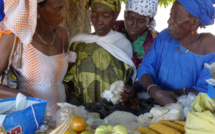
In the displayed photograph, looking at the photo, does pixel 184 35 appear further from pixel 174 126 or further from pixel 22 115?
pixel 22 115

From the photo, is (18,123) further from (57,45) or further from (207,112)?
(57,45)

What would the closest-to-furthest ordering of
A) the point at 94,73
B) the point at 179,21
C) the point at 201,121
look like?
1. the point at 201,121
2. the point at 179,21
3. the point at 94,73

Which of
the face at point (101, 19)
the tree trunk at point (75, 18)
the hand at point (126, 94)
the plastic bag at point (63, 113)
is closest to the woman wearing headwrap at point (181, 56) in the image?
the hand at point (126, 94)

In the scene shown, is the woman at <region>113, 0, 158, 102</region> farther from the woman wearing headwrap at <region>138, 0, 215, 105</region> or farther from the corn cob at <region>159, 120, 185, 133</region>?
the corn cob at <region>159, 120, 185, 133</region>

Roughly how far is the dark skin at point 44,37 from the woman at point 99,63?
0.33 metres

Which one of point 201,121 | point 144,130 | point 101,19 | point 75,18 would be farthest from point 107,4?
point 201,121

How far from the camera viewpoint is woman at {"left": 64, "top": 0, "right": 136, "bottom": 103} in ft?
9.56

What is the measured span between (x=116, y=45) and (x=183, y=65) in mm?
761

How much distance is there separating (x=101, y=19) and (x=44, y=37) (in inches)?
26.0

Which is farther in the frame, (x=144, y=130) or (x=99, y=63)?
(x=99, y=63)

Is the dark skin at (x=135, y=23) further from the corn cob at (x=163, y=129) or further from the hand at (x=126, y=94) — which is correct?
the corn cob at (x=163, y=129)

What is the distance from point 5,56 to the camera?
2.21 metres

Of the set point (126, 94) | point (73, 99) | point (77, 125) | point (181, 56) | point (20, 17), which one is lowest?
point (73, 99)

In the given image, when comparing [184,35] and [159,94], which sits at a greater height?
[184,35]
